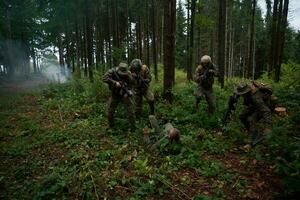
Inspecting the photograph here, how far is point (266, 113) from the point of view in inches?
282

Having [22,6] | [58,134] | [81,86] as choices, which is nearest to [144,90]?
[58,134]

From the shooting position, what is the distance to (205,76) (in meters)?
9.82

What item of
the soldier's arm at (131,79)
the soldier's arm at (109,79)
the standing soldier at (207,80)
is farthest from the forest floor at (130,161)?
the soldier's arm at (109,79)

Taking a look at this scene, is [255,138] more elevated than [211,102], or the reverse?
[211,102]

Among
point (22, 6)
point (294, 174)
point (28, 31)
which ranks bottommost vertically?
point (294, 174)

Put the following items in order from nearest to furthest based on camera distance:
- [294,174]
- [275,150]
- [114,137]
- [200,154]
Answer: [294,174] < [275,150] < [200,154] < [114,137]

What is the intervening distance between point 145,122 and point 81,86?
7963 millimetres

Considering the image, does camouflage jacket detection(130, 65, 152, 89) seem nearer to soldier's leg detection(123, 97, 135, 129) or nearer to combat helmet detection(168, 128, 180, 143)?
soldier's leg detection(123, 97, 135, 129)

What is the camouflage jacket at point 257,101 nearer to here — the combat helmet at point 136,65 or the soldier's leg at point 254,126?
the soldier's leg at point 254,126

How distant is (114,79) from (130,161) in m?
3.12

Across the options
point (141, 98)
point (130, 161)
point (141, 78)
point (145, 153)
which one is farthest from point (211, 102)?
point (130, 161)

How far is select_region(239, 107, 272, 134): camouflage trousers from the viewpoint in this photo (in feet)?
23.3

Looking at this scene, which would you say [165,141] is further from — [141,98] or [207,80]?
[207,80]

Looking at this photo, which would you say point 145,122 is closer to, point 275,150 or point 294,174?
point 275,150
